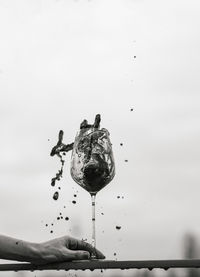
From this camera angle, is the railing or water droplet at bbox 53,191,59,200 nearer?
the railing

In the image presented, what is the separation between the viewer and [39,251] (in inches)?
84.2

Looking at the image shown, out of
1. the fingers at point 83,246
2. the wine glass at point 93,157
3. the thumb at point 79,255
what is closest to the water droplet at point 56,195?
the wine glass at point 93,157

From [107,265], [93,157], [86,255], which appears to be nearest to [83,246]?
[86,255]

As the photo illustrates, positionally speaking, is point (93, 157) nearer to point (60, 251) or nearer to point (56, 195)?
point (56, 195)

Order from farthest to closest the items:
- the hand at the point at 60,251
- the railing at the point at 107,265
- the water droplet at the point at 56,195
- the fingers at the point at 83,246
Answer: the water droplet at the point at 56,195, the fingers at the point at 83,246, the hand at the point at 60,251, the railing at the point at 107,265

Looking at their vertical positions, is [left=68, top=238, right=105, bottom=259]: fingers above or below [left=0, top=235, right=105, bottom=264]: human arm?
above

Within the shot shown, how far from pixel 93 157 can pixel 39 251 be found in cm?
59

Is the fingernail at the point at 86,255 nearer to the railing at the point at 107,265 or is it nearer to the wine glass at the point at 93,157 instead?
the railing at the point at 107,265

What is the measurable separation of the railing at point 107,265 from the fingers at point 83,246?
110 millimetres

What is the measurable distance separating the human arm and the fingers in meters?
0.04

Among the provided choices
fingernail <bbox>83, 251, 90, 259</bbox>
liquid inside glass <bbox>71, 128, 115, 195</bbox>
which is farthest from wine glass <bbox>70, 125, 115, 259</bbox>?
fingernail <bbox>83, 251, 90, 259</bbox>

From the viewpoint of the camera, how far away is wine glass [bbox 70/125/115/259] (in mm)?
2623

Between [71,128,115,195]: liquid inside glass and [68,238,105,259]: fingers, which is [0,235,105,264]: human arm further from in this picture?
[71,128,115,195]: liquid inside glass

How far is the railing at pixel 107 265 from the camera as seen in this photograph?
193 cm
